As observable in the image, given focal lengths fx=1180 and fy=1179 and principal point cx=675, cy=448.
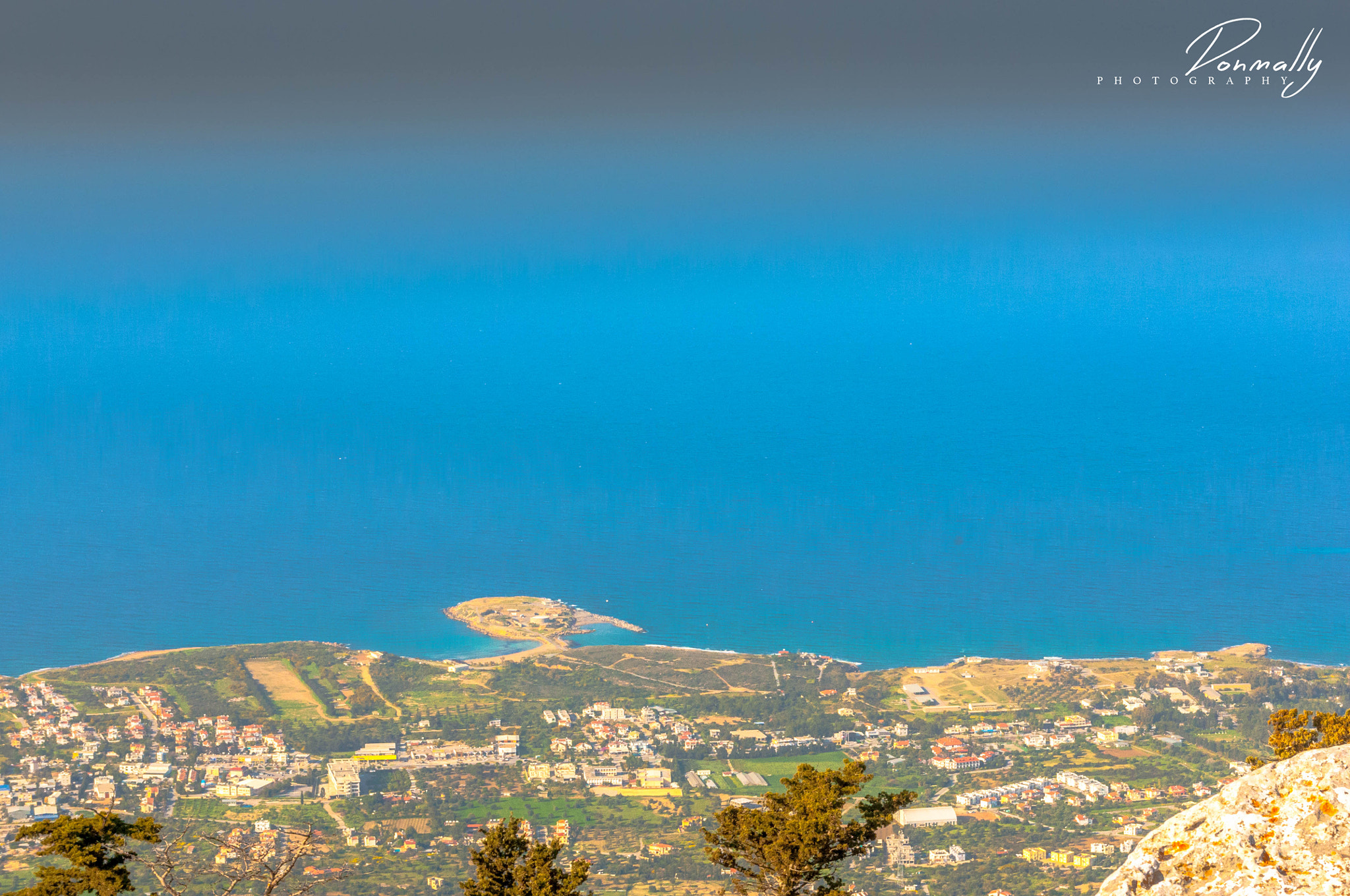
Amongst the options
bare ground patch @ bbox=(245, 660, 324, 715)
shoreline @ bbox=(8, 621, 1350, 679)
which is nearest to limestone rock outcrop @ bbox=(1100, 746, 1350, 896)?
bare ground patch @ bbox=(245, 660, 324, 715)

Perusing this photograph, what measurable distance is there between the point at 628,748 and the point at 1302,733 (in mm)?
8958

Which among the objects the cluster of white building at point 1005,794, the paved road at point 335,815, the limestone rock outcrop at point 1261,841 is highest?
the paved road at point 335,815

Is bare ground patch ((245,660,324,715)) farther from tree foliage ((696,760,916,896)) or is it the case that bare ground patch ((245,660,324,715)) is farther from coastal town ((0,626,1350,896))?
tree foliage ((696,760,916,896))

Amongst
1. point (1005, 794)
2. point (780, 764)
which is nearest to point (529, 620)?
point (780, 764)

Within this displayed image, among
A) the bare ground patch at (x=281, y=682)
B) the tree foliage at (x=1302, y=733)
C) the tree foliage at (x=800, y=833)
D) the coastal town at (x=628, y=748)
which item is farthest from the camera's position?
the bare ground patch at (x=281, y=682)

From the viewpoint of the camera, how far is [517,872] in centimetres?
466

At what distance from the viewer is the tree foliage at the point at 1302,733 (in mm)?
5938

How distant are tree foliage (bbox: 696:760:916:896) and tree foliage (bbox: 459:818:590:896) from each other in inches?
22.7

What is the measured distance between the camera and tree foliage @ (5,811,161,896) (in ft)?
15.2

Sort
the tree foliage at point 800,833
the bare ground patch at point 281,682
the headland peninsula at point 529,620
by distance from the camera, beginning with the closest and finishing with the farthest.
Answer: the tree foliage at point 800,833 → the bare ground patch at point 281,682 → the headland peninsula at point 529,620

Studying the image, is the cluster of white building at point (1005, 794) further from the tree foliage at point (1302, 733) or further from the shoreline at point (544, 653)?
the tree foliage at point (1302, 733)

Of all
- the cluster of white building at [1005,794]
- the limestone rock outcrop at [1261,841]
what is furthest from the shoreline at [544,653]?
the limestone rock outcrop at [1261,841]

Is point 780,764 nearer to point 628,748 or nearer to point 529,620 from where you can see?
point 628,748

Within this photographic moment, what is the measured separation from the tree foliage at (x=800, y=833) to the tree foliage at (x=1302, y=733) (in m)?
2.33
